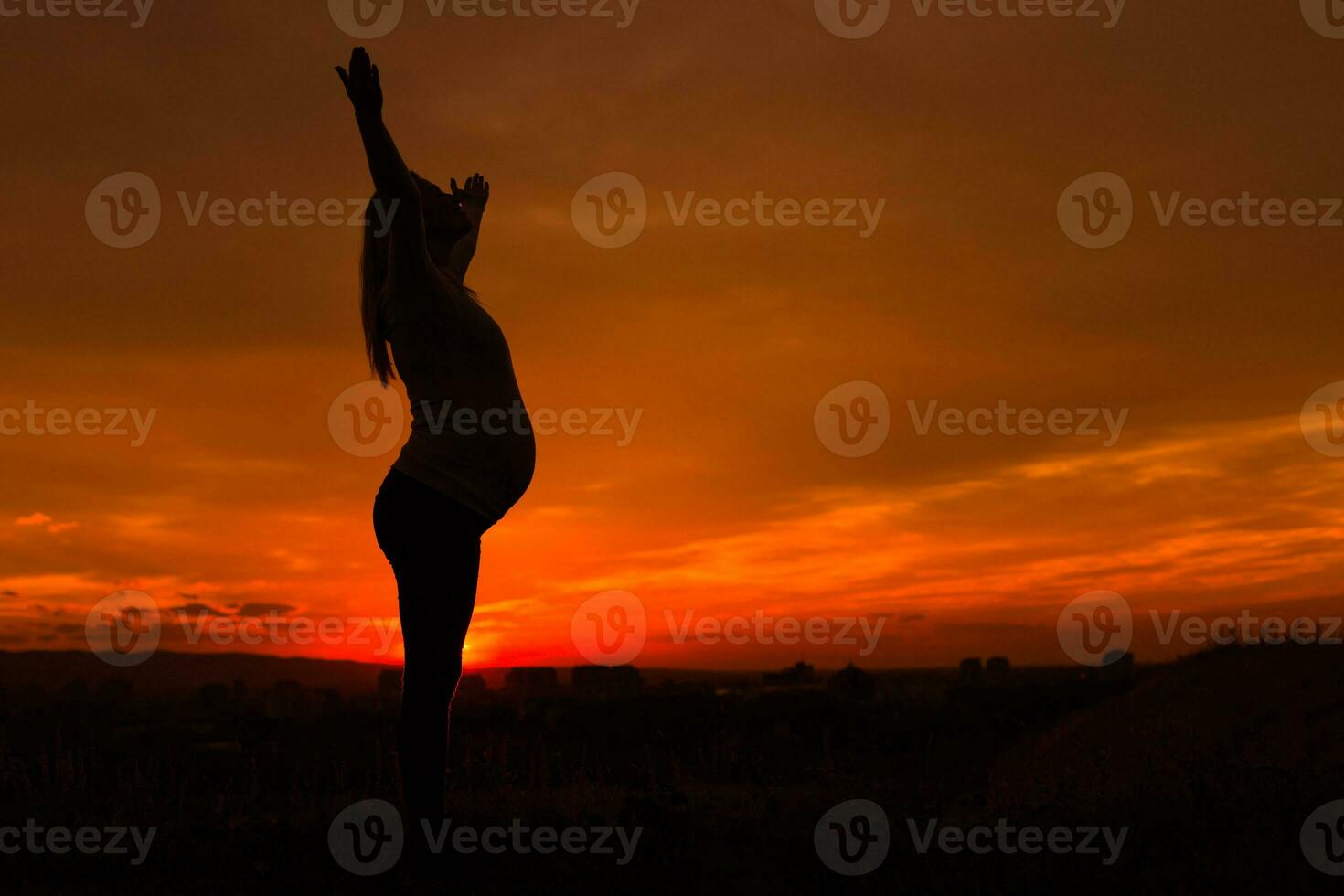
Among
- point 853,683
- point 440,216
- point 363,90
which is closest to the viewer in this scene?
point 363,90

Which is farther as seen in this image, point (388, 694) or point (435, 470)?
point (388, 694)

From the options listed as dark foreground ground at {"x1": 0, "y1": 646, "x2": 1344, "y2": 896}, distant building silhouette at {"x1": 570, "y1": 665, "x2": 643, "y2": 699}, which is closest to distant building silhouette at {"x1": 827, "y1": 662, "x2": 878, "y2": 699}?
distant building silhouette at {"x1": 570, "y1": 665, "x2": 643, "y2": 699}

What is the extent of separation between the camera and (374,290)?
16.2 feet

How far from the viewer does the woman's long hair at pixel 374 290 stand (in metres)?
4.84

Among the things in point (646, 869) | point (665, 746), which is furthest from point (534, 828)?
point (665, 746)

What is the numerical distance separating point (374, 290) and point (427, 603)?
1.42 m

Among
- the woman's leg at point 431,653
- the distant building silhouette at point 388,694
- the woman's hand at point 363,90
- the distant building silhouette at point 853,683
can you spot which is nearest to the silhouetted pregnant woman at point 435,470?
the woman's leg at point 431,653

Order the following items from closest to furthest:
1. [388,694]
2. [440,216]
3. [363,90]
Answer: [363,90] < [440,216] < [388,694]

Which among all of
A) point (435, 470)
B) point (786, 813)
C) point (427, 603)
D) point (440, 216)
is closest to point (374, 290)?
point (440, 216)

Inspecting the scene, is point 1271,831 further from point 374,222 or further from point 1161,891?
point 374,222

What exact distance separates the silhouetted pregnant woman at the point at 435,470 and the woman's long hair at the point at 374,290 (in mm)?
53

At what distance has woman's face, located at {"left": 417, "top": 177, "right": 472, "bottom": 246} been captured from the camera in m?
5.04

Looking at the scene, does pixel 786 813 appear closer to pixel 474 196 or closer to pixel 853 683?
pixel 474 196

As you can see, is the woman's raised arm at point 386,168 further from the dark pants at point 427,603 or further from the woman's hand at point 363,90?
the dark pants at point 427,603
